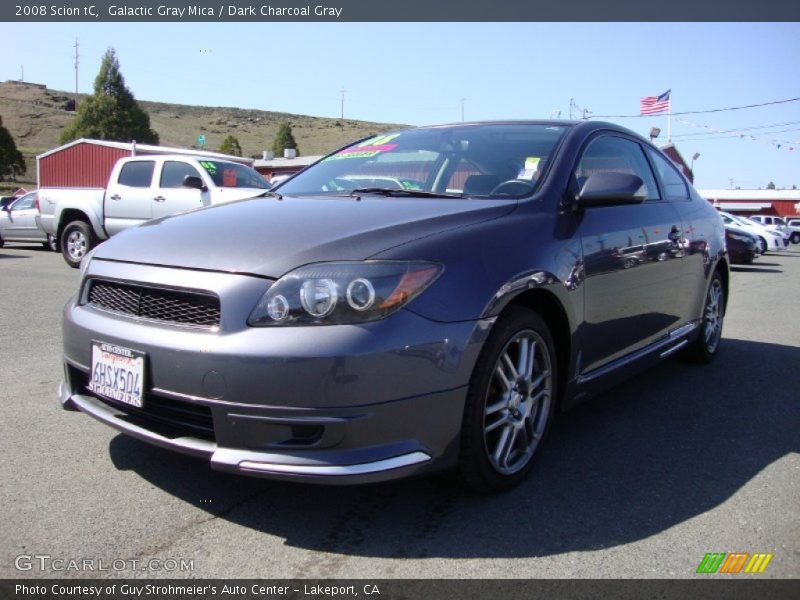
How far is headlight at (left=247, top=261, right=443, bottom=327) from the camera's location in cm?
226

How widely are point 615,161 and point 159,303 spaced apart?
2.70 m

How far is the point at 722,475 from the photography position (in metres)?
3.08

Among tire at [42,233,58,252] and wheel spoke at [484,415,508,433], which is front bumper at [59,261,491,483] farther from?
tire at [42,233,58,252]

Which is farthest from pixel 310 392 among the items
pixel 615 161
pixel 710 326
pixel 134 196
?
pixel 134 196

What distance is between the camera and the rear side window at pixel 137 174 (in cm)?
1122

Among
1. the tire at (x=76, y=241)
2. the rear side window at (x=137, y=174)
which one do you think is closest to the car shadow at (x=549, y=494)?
the rear side window at (x=137, y=174)

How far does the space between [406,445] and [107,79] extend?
2619 inches

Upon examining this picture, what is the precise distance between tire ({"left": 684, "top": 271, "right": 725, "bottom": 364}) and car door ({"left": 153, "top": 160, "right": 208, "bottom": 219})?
7.80 m

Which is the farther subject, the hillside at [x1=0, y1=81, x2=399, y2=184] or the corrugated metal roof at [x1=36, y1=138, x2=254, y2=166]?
the hillside at [x1=0, y1=81, x2=399, y2=184]

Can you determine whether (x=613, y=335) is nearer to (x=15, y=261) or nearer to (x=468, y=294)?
(x=468, y=294)

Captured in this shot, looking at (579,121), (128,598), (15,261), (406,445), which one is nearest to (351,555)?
(406,445)

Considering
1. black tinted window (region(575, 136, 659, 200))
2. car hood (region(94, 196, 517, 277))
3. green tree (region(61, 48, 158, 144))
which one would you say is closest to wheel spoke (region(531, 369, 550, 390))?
car hood (region(94, 196, 517, 277))

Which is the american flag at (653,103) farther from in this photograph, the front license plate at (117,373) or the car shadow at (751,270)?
the front license plate at (117,373)

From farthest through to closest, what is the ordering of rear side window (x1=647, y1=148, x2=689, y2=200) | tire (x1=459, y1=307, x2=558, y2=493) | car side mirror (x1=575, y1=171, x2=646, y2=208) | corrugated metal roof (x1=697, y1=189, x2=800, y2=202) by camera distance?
corrugated metal roof (x1=697, y1=189, x2=800, y2=202) → rear side window (x1=647, y1=148, x2=689, y2=200) → car side mirror (x1=575, y1=171, x2=646, y2=208) → tire (x1=459, y1=307, x2=558, y2=493)
